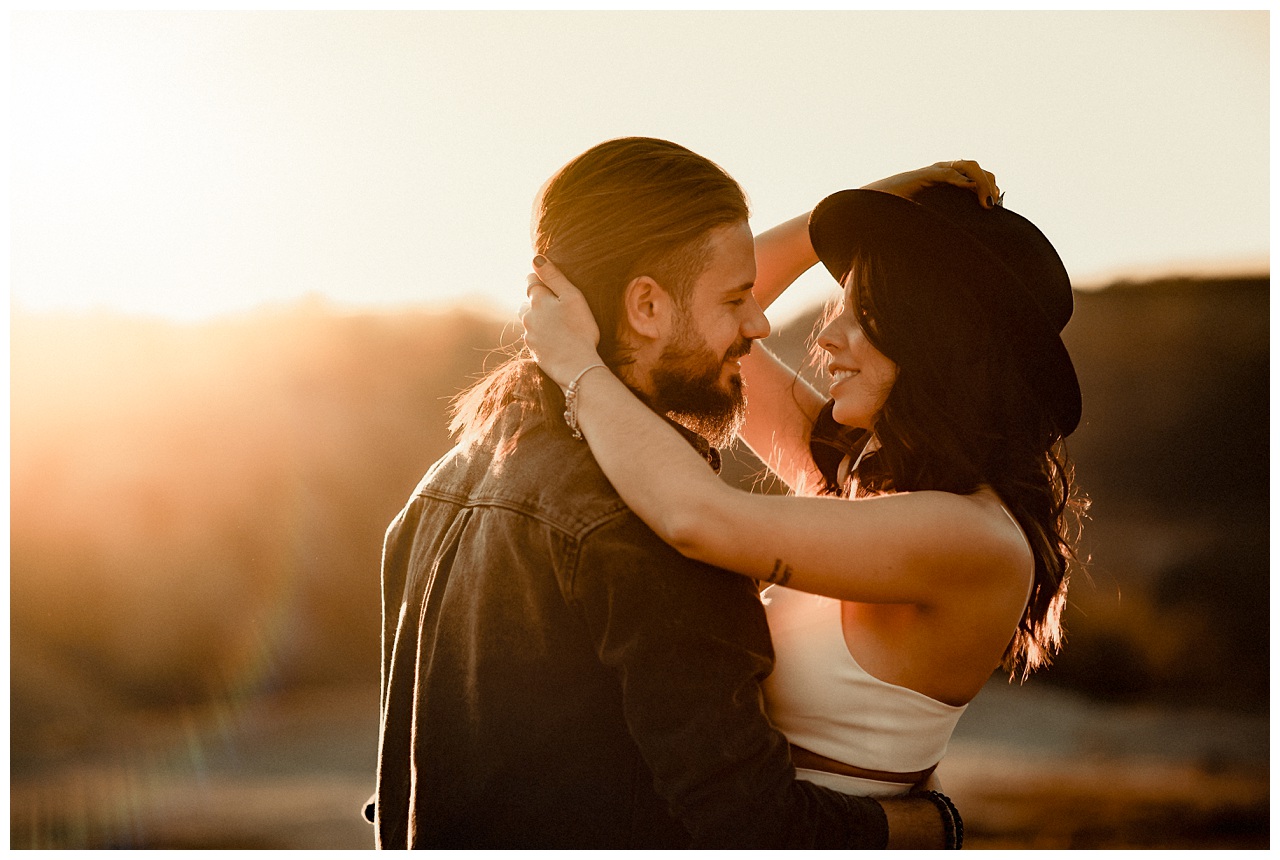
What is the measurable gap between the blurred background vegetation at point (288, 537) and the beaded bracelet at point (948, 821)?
4.78 meters

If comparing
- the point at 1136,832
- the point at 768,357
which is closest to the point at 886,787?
the point at 768,357

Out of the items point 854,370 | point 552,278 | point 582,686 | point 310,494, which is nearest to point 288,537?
point 310,494

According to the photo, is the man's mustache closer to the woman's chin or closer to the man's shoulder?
the woman's chin

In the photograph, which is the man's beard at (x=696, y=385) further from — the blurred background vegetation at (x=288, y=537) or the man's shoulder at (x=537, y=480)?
the blurred background vegetation at (x=288, y=537)

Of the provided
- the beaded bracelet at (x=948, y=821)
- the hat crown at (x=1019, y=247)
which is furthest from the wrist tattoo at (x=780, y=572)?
the hat crown at (x=1019, y=247)

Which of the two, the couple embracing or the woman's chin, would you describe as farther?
the woman's chin

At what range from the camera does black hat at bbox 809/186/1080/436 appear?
2.06 metres

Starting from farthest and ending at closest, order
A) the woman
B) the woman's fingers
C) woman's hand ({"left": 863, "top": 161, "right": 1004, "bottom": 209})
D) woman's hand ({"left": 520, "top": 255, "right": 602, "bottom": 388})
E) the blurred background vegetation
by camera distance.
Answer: the blurred background vegetation < woman's hand ({"left": 863, "top": 161, "right": 1004, "bottom": 209}) < the woman's fingers < woman's hand ({"left": 520, "top": 255, "right": 602, "bottom": 388}) < the woman

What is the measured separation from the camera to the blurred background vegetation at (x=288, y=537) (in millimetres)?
7555

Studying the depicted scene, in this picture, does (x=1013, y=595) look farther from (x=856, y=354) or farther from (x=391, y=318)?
(x=391, y=318)

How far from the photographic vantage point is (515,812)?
182 centimetres

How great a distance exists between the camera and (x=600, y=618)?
5.61 feet

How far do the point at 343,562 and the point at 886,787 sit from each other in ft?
23.2

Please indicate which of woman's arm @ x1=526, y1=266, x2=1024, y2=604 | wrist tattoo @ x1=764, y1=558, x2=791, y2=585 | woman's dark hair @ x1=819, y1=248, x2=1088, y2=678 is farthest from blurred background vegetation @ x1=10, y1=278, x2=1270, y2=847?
wrist tattoo @ x1=764, y1=558, x2=791, y2=585
